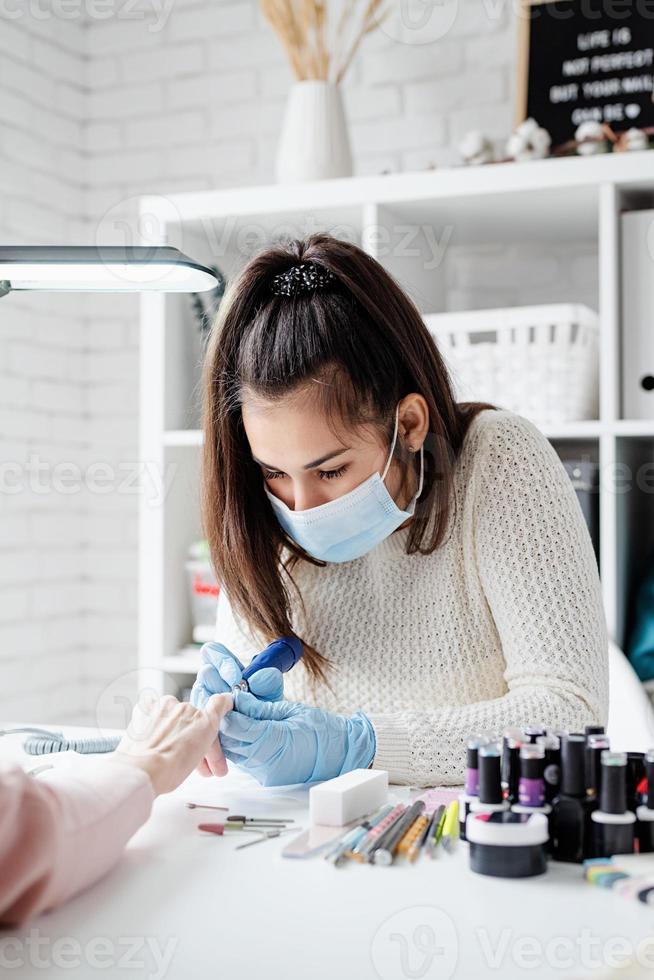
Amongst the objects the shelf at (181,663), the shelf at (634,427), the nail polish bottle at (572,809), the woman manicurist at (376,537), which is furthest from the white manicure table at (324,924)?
the shelf at (181,663)

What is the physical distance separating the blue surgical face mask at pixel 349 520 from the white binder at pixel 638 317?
81 cm

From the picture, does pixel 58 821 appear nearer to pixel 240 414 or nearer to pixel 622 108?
pixel 240 414

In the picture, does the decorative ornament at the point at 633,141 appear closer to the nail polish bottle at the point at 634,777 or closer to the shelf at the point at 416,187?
the shelf at the point at 416,187

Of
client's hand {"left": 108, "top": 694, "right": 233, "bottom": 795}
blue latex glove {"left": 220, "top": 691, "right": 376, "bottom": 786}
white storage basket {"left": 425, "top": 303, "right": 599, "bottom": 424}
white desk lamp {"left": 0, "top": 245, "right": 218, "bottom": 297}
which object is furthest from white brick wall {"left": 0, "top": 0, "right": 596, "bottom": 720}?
client's hand {"left": 108, "top": 694, "right": 233, "bottom": 795}

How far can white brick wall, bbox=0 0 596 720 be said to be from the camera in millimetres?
2434

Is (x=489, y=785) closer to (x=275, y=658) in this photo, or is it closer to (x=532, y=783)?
(x=532, y=783)

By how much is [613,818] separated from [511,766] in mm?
86

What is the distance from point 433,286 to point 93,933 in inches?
73.3

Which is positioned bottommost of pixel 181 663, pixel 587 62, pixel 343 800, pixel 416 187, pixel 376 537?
pixel 181 663

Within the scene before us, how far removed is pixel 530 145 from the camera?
205 centimetres

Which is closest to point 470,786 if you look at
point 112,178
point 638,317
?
point 638,317

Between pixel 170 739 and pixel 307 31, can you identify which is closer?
pixel 170 739

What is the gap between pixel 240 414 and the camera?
1.25 m

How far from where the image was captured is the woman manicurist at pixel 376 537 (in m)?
1.11
